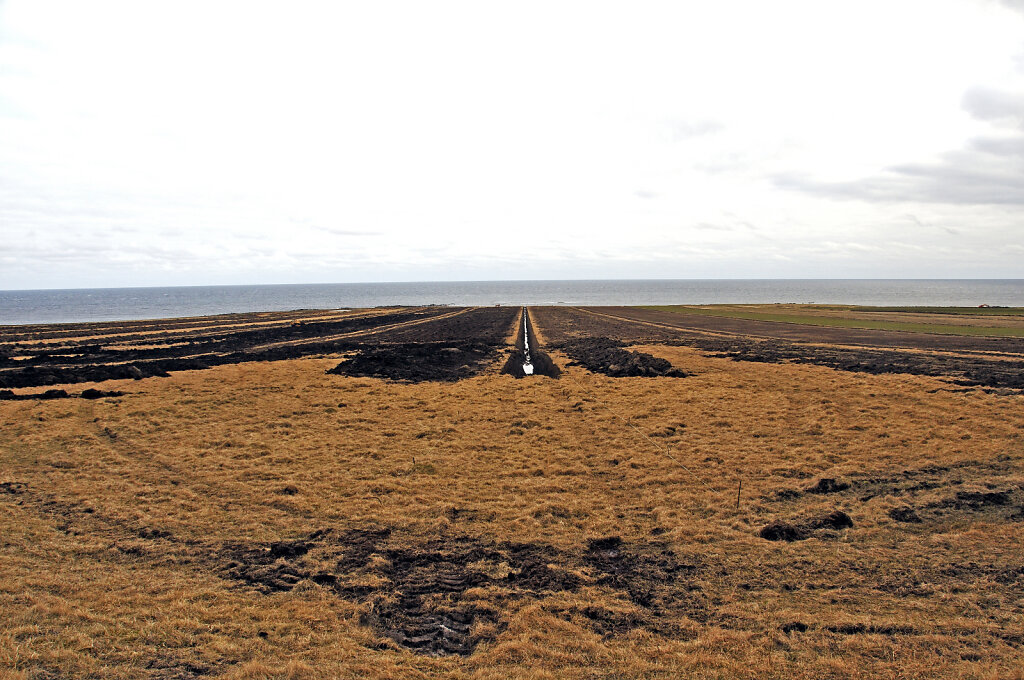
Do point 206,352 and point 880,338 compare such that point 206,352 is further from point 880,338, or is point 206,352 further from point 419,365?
point 880,338

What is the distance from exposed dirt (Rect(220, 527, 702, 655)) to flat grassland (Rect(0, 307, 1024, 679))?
45mm

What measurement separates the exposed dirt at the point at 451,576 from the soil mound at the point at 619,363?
60.2ft

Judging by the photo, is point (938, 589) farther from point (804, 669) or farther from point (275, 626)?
point (275, 626)

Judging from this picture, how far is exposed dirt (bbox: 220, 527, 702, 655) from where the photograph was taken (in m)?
6.85

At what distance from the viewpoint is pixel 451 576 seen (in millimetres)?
8117

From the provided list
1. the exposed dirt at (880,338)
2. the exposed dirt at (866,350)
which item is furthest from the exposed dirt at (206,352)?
the exposed dirt at (880,338)

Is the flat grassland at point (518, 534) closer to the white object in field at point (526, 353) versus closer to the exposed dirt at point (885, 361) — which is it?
the exposed dirt at point (885, 361)

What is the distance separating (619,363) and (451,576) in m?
22.4

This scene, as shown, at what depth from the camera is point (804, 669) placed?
5.76 meters

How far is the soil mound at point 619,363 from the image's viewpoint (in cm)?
2706

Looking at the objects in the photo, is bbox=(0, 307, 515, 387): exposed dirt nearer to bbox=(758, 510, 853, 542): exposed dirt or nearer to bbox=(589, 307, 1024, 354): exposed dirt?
bbox=(758, 510, 853, 542): exposed dirt

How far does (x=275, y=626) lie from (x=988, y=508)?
12.2m

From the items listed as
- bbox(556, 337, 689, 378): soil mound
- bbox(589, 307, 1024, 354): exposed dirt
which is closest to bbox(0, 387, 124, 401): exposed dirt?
bbox(556, 337, 689, 378): soil mound

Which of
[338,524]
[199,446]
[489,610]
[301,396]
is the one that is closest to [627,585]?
[489,610]
